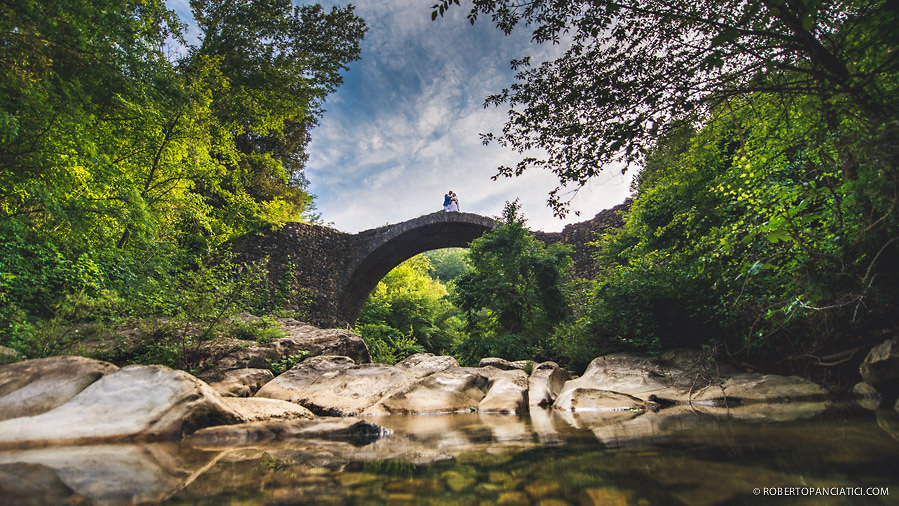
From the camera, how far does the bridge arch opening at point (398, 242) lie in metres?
14.1

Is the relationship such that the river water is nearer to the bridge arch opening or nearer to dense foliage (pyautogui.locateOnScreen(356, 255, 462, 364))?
the bridge arch opening

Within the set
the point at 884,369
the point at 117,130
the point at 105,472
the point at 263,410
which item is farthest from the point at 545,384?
the point at 117,130

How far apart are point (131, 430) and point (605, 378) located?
494 centimetres

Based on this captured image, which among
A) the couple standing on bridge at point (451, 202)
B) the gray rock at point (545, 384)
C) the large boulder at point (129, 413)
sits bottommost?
the gray rock at point (545, 384)

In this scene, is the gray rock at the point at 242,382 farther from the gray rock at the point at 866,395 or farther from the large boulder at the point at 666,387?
the gray rock at the point at 866,395

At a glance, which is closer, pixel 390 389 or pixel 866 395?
pixel 866 395

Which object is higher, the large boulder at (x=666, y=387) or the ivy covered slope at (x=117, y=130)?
the ivy covered slope at (x=117, y=130)

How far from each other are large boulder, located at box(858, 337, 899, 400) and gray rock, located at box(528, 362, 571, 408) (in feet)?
9.39

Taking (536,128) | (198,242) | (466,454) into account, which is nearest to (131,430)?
(466,454)

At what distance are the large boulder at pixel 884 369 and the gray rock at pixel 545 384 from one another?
2861 mm

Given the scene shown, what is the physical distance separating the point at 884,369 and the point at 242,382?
20.5 feet

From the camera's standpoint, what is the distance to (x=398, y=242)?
48.9ft

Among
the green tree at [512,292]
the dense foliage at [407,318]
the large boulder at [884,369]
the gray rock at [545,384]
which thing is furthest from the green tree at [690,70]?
the dense foliage at [407,318]

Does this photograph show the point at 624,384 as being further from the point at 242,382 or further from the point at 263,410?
the point at 242,382
